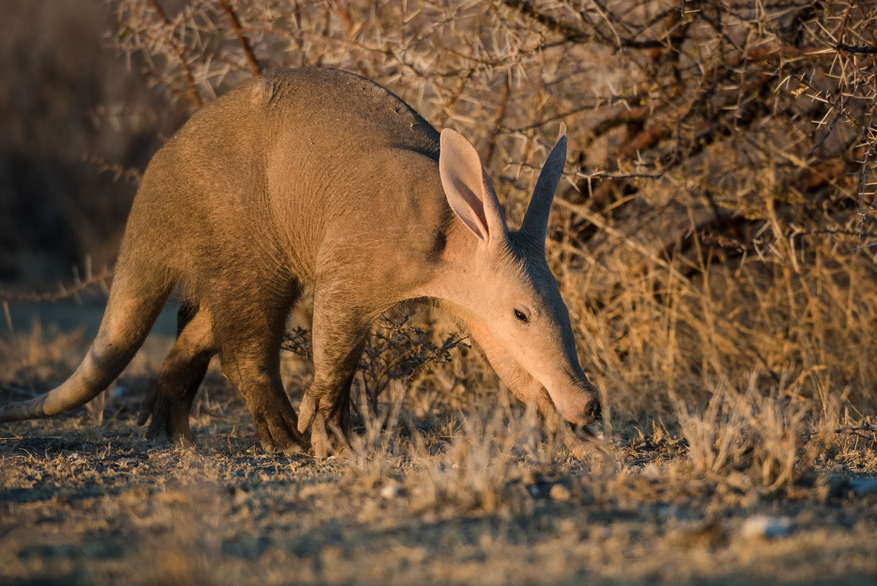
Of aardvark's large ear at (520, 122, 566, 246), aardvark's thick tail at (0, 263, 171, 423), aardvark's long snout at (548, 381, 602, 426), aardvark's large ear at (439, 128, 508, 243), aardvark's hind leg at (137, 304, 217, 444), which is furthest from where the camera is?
aardvark's hind leg at (137, 304, 217, 444)

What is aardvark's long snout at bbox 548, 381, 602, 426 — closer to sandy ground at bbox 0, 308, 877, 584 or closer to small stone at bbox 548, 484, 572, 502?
sandy ground at bbox 0, 308, 877, 584

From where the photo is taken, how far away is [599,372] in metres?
5.48

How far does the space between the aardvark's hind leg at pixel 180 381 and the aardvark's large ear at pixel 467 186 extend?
1.64 metres

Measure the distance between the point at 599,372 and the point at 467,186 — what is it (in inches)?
88.2

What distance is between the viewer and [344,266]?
3762 mm

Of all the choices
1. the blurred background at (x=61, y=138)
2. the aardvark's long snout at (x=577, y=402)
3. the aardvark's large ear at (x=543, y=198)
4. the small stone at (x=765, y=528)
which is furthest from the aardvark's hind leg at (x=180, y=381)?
the blurred background at (x=61, y=138)

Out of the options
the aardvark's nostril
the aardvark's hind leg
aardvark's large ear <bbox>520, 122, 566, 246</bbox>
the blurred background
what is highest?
the blurred background

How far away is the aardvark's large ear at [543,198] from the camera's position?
3.75 metres

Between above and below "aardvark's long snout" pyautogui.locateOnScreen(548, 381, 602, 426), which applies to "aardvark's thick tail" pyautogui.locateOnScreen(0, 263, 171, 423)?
above

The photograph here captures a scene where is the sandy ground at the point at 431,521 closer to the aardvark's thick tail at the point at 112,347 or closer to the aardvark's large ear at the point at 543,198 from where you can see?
the aardvark's thick tail at the point at 112,347

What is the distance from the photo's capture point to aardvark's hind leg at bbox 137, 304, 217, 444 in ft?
14.9

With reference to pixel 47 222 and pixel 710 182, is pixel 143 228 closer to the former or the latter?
pixel 710 182

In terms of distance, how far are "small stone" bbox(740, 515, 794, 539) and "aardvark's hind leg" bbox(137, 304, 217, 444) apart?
117 inches

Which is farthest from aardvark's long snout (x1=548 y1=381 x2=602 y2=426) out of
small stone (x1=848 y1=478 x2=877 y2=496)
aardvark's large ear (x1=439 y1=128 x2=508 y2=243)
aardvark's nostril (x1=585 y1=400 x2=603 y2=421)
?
small stone (x1=848 y1=478 x2=877 y2=496)
